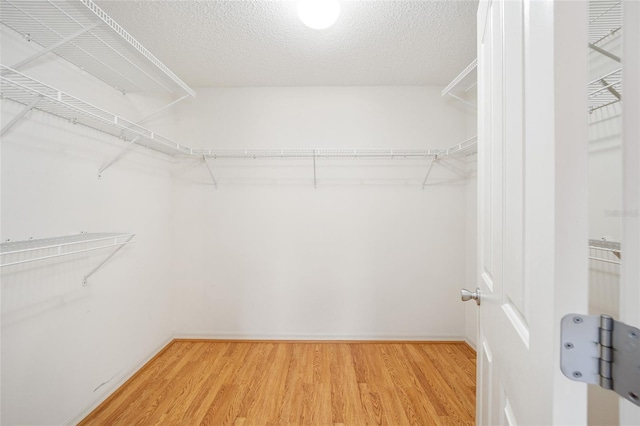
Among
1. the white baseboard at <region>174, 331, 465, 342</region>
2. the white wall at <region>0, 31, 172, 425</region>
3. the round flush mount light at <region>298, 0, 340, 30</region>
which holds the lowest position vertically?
the white baseboard at <region>174, 331, 465, 342</region>

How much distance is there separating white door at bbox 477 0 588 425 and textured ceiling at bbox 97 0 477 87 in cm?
109

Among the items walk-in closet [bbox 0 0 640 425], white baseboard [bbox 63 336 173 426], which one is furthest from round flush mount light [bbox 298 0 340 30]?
white baseboard [bbox 63 336 173 426]

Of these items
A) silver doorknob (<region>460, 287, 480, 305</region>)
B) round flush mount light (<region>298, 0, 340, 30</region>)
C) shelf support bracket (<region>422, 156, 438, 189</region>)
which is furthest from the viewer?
shelf support bracket (<region>422, 156, 438, 189</region>)

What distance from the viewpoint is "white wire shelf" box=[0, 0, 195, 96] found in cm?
106

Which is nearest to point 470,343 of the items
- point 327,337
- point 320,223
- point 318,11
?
point 327,337

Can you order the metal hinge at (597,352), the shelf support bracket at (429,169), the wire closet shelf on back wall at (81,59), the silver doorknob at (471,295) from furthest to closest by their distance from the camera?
the shelf support bracket at (429,169), the wire closet shelf on back wall at (81,59), the silver doorknob at (471,295), the metal hinge at (597,352)

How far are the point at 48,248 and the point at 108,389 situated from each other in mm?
1095

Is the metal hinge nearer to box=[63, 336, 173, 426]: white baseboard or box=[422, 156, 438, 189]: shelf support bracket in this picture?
box=[422, 156, 438, 189]: shelf support bracket

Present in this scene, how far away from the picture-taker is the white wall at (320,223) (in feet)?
7.59

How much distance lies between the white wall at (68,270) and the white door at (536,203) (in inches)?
77.4

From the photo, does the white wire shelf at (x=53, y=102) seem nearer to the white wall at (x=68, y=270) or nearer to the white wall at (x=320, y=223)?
the white wall at (x=68, y=270)

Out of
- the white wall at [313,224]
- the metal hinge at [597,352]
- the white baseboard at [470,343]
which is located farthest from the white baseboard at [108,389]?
the white baseboard at [470,343]

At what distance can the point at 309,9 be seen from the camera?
1332 millimetres

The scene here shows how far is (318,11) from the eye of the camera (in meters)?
1.33
